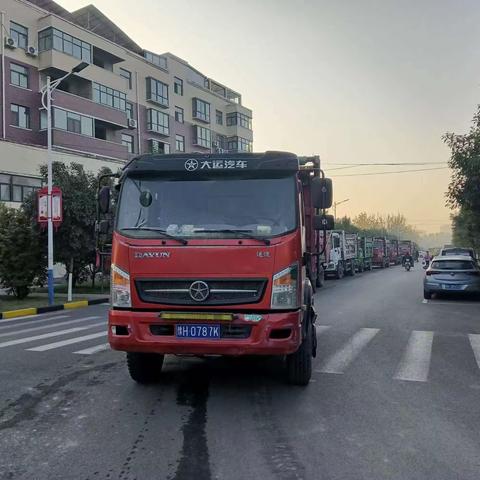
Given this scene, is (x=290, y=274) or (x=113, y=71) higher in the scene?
(x=113, y=71)

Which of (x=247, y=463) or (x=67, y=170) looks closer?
(x=247, y=463)

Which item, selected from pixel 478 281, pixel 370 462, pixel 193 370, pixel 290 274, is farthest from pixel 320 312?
pixel 370 462

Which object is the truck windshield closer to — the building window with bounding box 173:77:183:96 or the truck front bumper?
the truck front bumper

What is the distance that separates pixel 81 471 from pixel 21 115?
111 ft

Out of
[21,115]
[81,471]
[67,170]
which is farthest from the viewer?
[21,115]

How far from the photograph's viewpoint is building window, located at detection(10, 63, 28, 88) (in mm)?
33844

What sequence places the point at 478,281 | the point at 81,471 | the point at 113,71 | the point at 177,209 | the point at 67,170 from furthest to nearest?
the point at 113,71 → the point at 67,170 → the point at 478,281 → the point at 177,209 → the point at 81,471

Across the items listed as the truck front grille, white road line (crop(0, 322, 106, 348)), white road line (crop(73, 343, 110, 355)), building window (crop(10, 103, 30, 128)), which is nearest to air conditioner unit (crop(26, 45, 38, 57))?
building window (crop(10, 103, 30, 128))

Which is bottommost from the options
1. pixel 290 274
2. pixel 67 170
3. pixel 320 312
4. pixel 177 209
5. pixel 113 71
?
pixel 320 312

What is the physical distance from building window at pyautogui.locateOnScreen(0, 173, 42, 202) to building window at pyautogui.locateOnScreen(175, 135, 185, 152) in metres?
23.4

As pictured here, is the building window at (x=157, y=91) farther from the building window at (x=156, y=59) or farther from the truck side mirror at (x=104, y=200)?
the truck side mirror at (x=104, y=200)

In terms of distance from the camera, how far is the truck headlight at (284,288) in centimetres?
547

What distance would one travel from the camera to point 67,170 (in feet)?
71.1

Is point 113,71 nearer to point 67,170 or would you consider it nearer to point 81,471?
point 67,170
